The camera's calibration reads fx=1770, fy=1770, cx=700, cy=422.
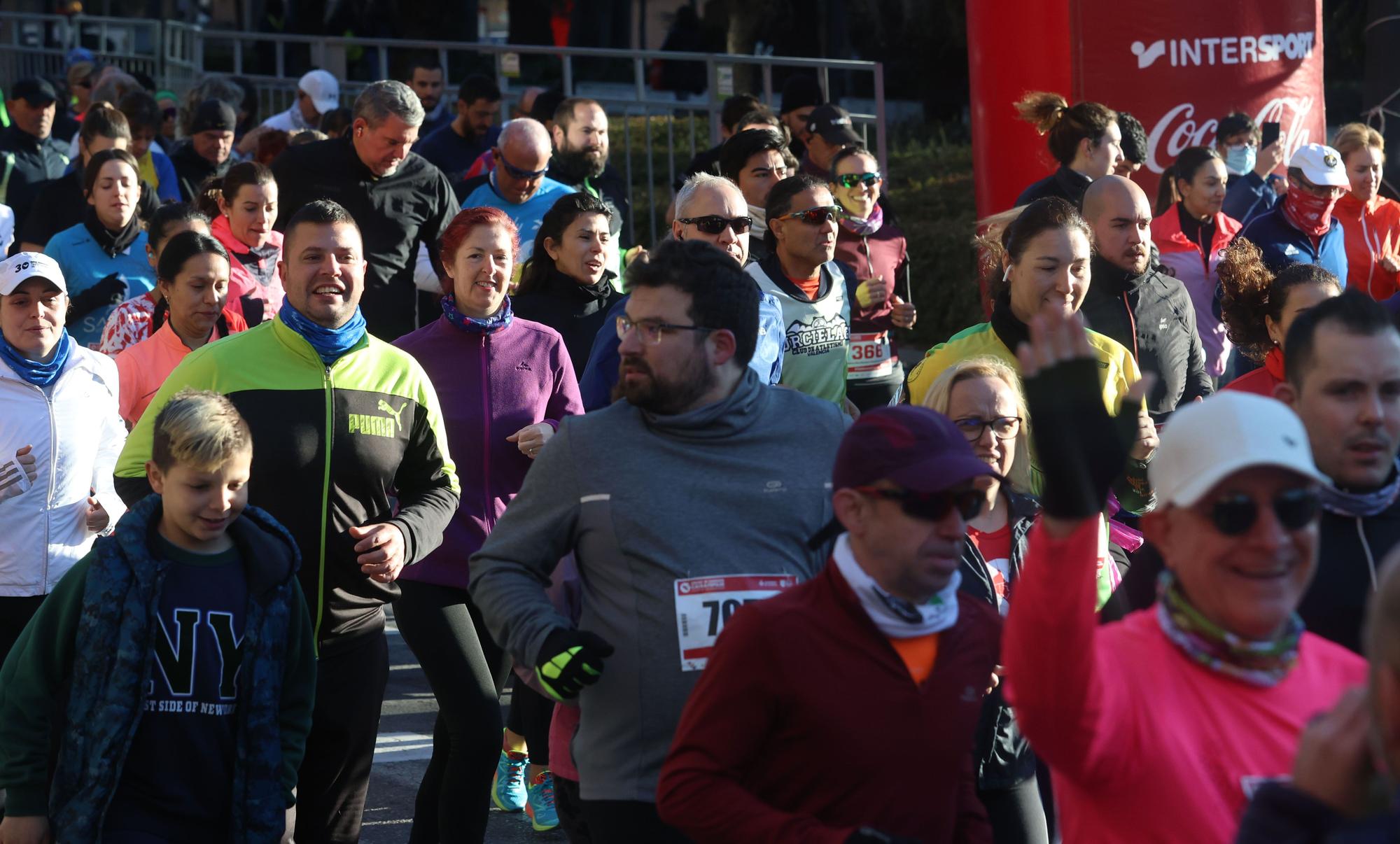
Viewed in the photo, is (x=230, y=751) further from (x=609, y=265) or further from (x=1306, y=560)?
(x=609, y=265)

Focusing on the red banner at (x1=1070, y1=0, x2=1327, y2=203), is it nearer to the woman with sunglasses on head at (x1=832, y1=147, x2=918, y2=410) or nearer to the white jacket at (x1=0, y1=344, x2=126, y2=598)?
the woman with sunglasses on head at (x1=832, y1=147, x2=918, y2=410)

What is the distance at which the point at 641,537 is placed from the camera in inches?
147

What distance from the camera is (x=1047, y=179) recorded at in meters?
8.62

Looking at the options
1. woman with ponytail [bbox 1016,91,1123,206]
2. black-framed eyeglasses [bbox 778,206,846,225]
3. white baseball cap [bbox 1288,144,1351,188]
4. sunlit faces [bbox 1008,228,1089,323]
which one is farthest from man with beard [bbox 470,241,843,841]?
white baseball cap [bbox 1288,144,1351,188]

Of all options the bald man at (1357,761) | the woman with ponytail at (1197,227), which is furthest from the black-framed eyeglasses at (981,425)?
the woman with ponytail at (1197,227)

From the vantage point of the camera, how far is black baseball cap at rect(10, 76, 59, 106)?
12.2 m

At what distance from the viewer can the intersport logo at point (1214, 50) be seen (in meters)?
11.4

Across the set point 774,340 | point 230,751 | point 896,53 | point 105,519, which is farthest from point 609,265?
point 896,53

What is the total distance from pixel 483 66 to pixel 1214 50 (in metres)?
9.90

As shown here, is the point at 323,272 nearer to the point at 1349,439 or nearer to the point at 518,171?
the point at 1349,439

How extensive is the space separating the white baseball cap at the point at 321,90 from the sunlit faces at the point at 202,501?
10093mm

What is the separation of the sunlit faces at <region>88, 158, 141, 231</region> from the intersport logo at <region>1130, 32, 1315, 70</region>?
251 inches

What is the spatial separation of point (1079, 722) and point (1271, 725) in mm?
342

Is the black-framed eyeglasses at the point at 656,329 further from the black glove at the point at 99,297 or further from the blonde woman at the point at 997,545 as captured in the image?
the black glove at the point at 99,297
